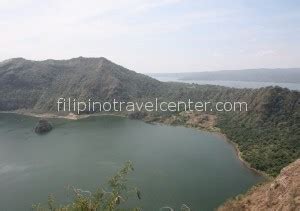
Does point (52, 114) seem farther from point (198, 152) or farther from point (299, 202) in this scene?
point (299, 202)

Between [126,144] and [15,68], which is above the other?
[15,68]

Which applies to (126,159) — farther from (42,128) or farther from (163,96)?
(163,96)

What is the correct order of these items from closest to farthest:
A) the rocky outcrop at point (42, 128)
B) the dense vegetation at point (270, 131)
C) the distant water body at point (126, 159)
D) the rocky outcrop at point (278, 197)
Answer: the rocky outcrop at point (278, 197)
the distant water body at point (126, 159)
the dense vegetation at point (270, 131)
the rocky outcrop at point (42, 128)

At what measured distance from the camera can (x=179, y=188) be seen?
6066 centimetres

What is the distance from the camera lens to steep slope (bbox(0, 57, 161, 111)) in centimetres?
16100

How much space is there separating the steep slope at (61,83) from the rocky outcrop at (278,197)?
115m

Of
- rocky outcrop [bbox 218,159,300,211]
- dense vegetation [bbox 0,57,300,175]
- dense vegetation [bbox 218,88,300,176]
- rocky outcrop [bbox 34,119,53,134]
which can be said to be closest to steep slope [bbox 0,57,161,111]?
dense vegetation [bbox 0,57,300,175]

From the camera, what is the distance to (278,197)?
129ft

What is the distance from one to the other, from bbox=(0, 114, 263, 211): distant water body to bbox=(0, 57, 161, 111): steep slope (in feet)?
139

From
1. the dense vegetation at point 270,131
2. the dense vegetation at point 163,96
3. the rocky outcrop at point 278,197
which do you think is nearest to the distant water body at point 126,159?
the dense vegetation at point 270,131

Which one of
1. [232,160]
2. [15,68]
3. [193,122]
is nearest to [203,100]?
[193,122]

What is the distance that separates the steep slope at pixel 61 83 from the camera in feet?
528

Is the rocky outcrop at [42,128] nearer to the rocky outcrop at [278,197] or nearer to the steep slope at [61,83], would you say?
the steep slope at [61,83]

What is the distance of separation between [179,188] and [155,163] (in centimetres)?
1530
